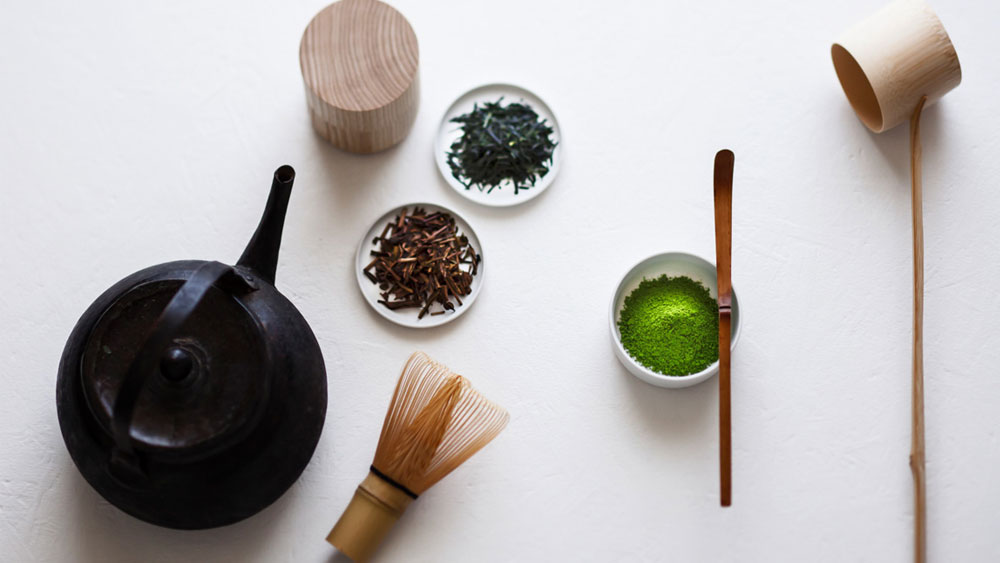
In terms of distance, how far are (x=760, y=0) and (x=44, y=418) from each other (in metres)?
1.39

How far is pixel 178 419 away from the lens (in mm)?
1115

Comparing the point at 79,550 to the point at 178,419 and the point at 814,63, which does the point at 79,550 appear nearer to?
the point at 178,419

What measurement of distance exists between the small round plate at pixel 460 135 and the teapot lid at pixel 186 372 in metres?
0.44

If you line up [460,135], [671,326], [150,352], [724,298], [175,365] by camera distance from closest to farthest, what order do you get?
[150,352], [175,365], [724,298], [671,326], [460,135]

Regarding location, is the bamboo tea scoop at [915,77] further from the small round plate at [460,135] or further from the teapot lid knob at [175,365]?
the teapot lid knob at [175,365]

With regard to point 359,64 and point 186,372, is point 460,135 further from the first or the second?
point 186,372

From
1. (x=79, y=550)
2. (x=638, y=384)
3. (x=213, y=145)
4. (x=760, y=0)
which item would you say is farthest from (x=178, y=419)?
(x=760, y=0)

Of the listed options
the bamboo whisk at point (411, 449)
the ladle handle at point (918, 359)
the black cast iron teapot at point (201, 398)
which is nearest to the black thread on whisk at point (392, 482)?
the bamboo whisk at point (411, 449)

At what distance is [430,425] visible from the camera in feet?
4.20

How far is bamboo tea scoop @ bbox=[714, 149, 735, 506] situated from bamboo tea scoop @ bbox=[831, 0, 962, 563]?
14.4 inches

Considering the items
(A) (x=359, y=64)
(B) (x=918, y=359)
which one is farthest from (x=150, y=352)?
(B) (x=918, y=359)

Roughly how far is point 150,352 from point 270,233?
327mm

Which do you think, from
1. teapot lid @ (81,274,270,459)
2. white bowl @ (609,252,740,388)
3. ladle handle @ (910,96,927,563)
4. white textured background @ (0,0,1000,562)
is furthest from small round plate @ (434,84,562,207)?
ladle handle @ (910,96,927,563)

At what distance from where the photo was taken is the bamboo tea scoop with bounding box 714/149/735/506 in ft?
3.89
